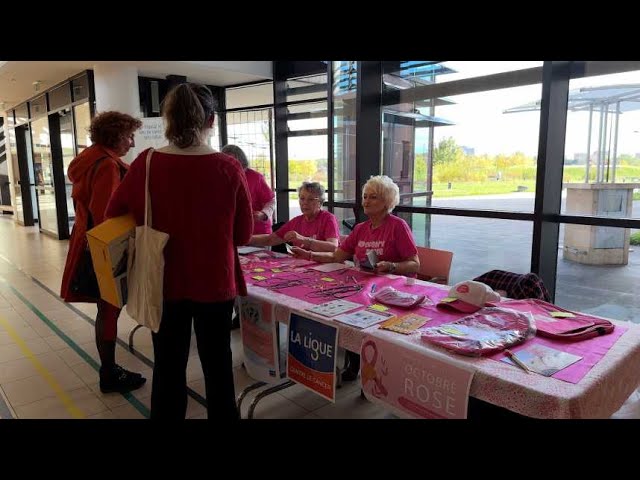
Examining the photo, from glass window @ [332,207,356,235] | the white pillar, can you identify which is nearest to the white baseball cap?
glass window @ [332,207,356,235]

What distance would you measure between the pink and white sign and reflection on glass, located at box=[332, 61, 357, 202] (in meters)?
3.66

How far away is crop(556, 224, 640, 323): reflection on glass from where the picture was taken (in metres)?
3.29

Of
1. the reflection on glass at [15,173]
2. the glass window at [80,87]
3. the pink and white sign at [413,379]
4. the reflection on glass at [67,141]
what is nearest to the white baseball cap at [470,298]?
the pink and white sign at [413,379]

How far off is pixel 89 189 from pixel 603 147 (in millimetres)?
3349

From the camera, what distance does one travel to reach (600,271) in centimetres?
347

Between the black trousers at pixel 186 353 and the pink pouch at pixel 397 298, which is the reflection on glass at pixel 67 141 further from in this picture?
the pink pouch at pixel 397 298

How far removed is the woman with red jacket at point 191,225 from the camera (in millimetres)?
1579

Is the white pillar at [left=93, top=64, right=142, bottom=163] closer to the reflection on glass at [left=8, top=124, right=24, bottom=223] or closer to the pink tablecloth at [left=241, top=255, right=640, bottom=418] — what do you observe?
the pink tablecloth at [left=241, top=255, right=640, bottom=418]

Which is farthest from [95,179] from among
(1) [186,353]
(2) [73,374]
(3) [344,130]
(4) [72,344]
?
(3) [344,130]

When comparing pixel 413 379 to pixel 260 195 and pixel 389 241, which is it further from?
pixel 260 195

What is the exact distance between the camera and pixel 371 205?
261 cm
